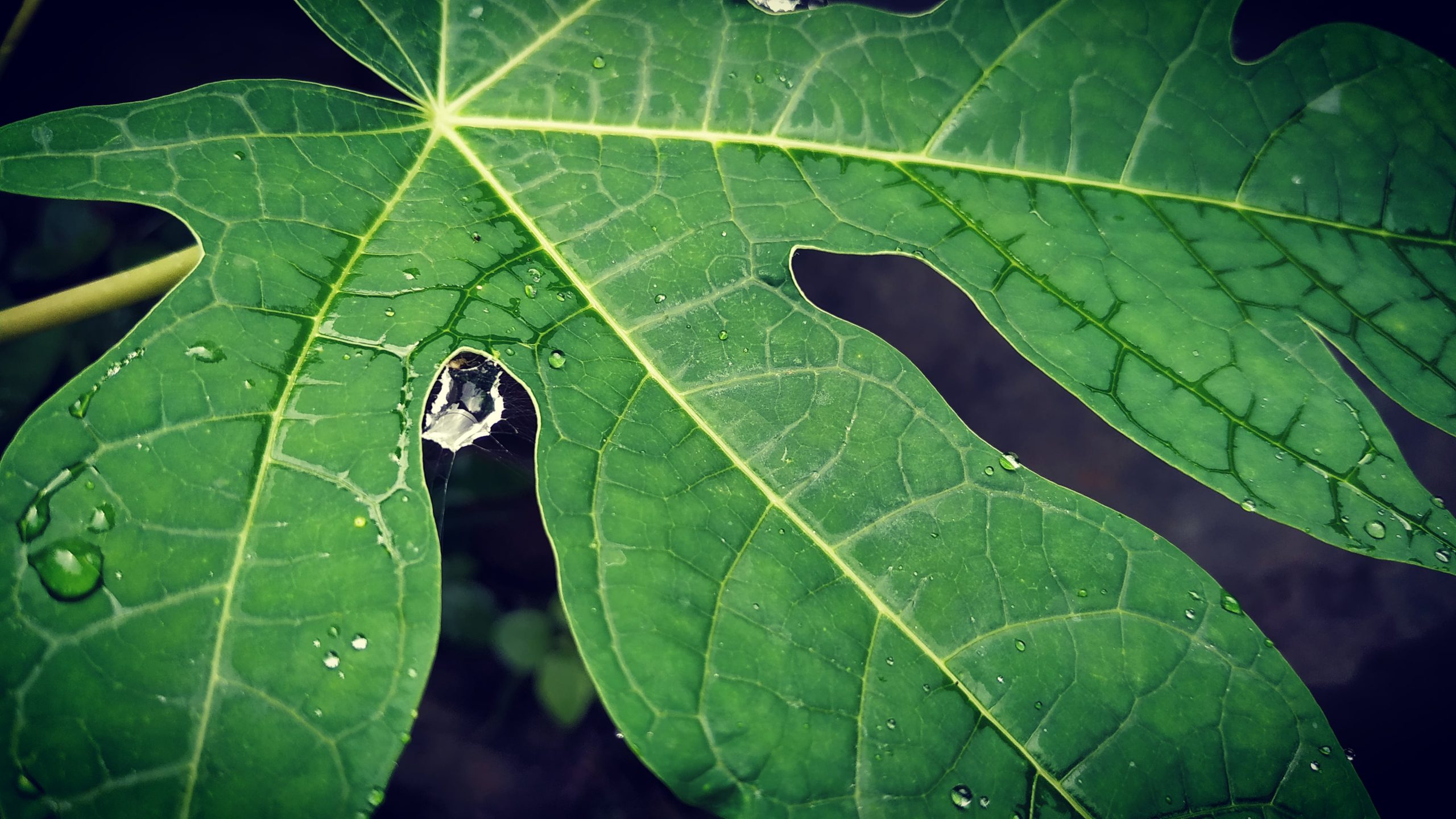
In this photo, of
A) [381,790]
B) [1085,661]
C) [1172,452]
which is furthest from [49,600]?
[1172,452]

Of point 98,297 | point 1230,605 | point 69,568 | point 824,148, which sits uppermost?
point 824,148

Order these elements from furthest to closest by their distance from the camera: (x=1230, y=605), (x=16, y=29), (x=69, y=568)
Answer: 1. (x=16, y=29)
2. (x=1230, y=605)
3. (x=69, y=568)

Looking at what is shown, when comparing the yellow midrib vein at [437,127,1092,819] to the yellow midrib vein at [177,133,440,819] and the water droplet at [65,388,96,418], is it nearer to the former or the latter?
the yellow midrib vein at [177,133,440,819]

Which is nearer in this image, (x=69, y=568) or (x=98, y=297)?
(x=69, y=568)

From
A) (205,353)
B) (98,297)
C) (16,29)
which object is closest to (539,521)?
(205,353)

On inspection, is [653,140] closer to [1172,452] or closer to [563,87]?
[563,87]

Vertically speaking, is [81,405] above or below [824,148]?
below

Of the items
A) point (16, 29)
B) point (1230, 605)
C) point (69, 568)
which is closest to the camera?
point (69, 568)

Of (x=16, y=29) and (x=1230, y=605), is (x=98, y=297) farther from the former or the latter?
(x=1230, y=605)
